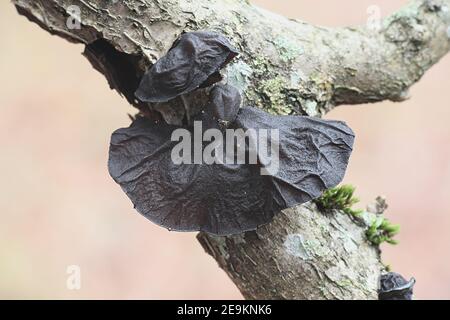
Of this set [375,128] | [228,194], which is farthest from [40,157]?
[228,194]

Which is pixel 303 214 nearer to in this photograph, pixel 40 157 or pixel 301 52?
pixel 301 52

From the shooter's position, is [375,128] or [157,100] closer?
[157,100]

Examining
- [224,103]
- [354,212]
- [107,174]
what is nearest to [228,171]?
[224,103]

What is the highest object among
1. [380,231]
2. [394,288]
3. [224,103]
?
[224,103]

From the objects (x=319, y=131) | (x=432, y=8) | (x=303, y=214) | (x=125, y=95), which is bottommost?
(x=303, y=214)

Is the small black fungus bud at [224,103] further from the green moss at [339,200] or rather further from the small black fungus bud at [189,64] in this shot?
the green moss at [339,200]


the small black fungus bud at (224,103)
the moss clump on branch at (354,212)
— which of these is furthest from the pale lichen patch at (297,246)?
the small black fungus bud at (224,103)

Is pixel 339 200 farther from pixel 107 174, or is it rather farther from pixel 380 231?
pixel 107 174
